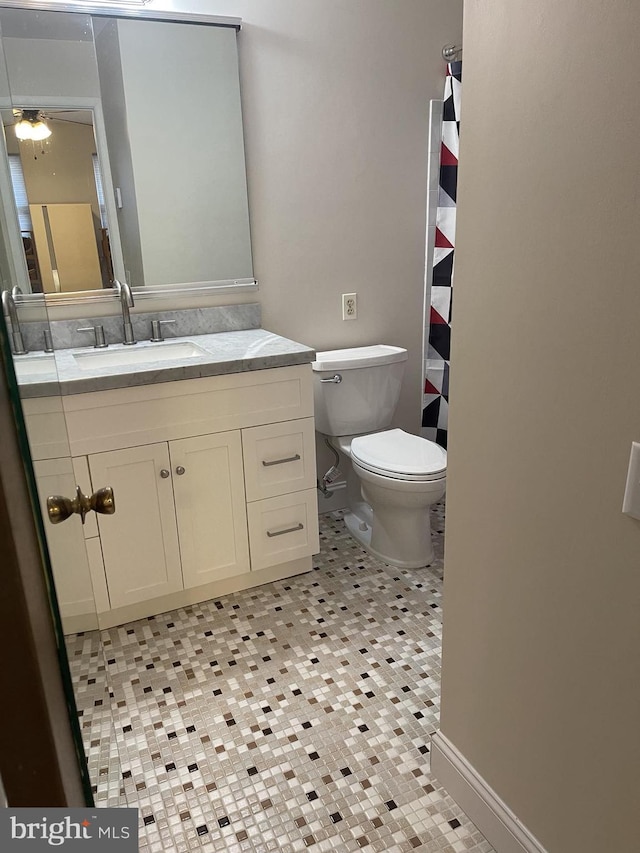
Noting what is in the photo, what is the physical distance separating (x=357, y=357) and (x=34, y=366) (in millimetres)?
2034

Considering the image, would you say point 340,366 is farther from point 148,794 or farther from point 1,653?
point 1,653

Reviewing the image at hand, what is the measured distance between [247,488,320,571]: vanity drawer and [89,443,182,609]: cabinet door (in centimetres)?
30

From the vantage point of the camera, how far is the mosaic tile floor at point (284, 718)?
57.8 inches

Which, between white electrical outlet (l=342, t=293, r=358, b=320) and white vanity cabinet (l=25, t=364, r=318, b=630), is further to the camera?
white electrical outlet (l=342, t=293, r=358, b=320)

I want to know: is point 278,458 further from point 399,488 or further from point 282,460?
point 399,488

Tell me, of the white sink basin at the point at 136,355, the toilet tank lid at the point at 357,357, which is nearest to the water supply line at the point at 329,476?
the toilet tank lid at the point at 357,357

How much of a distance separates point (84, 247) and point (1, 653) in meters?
2.08

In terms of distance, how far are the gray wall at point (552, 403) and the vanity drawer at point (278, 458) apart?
1010 millimetres

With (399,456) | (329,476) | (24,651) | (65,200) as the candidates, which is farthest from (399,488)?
(24,651)

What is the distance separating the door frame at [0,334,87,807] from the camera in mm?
502

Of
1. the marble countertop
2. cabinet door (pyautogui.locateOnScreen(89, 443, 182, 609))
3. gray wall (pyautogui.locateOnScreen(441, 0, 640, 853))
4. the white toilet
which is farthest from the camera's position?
the white toilet

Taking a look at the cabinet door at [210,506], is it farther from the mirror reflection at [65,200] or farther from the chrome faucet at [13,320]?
the chrome faucet at [13,320]

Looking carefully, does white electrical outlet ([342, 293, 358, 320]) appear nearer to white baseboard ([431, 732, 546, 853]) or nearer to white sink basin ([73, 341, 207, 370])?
white sink basin ([73, 341, 207, 370])

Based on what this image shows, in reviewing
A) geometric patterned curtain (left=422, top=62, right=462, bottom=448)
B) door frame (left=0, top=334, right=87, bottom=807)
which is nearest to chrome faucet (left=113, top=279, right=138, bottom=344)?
geometric patterned curtain (left=422, top=62, right=462, bottom=448)
